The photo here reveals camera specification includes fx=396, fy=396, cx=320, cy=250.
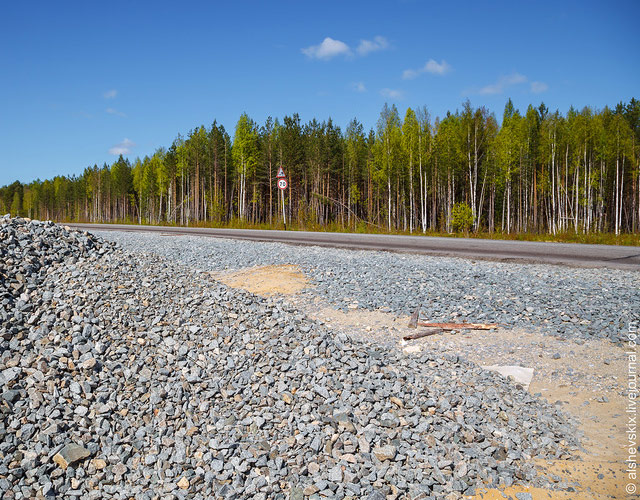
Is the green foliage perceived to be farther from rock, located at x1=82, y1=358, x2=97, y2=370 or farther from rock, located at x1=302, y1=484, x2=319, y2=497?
rock, located at x1=302, y1=484, x2=319, y2=497

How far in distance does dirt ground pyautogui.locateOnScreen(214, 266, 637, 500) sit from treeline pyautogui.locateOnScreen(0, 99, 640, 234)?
57.9 feet

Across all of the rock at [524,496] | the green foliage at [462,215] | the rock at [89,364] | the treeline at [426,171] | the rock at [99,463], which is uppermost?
the treeline at [426,171]

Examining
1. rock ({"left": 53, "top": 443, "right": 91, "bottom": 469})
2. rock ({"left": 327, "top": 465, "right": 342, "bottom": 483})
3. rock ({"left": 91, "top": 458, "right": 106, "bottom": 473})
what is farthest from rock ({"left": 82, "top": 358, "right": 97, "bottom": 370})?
rock ({"left": 327, "top": 465, "right": 342, "bottom": 483})

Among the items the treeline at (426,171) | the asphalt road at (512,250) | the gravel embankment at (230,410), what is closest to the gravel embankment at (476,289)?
the asphalt road at (512,250)

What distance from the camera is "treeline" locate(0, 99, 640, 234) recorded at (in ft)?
119

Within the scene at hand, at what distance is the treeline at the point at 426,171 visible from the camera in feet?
119

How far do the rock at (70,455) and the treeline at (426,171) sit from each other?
826 inches

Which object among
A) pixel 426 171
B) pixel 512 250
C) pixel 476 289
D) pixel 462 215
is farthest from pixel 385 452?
pixel 426 171

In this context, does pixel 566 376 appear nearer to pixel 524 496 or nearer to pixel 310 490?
pixel 524 496

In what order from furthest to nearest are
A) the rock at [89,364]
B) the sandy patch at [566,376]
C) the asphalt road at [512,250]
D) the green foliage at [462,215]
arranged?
the green foliage at [462,215], the asphalt road at [512,250], the rock at [89,364], the sandy patch at [566,376]

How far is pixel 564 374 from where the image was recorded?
14.6 feet

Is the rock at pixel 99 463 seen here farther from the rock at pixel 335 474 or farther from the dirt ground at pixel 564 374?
the dirt ground at pixel 564 374

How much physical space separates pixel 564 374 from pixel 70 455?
4894mm

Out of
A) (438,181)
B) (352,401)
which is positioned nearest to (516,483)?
(352,401)
